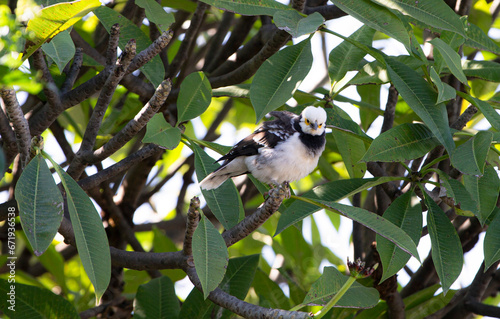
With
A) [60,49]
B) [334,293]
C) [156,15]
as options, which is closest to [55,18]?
[60,49]

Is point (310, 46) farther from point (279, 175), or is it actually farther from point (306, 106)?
point (279, 175)

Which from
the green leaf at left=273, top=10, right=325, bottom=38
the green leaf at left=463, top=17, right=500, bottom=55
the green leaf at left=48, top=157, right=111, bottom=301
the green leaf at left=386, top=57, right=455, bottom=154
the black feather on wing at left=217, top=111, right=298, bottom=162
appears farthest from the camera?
the black feather on wing at left=217, top=111, right=298, bottom=162

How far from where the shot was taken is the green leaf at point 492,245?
181 centimetres

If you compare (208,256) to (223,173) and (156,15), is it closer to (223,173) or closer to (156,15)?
(223,173)

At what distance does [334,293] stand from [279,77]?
0.78 metres

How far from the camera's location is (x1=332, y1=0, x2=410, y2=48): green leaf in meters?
1.78

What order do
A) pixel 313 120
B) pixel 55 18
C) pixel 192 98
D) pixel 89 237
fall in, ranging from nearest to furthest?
pixel 55 18
pixel 89 237
pixel 192 98
pixel 313 120

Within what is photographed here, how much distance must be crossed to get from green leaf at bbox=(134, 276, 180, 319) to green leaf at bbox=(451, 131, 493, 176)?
136 centimetres

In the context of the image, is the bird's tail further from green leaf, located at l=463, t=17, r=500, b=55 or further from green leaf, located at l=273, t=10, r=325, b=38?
green leaf, located at l=463, t=17, r=500, b=55

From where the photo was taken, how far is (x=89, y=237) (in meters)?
1.57

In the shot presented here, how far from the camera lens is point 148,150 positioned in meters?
2.05

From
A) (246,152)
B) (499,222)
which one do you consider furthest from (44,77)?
(499,222)

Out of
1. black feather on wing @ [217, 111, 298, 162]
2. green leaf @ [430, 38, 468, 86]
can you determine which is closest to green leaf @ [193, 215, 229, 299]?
black feather on wing @ [217, 111, 298, 162]

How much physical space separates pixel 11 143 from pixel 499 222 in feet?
6.59
